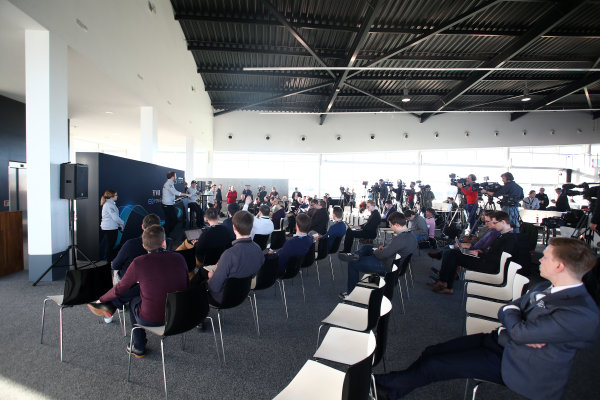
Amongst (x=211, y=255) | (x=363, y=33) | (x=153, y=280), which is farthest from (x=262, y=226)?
(x=363, y=33)

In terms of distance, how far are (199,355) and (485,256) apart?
3.56 m

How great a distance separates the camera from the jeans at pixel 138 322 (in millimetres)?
2265

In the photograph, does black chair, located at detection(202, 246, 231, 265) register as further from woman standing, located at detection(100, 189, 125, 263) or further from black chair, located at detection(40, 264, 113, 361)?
woman standing, located at detection(100, 189, 125, 263)

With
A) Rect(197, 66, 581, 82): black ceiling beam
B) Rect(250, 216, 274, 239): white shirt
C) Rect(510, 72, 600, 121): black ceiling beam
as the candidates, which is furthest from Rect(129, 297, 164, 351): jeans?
Rect(510, 72, 600, 121): black ceiling beam

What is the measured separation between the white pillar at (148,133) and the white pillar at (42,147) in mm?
3565

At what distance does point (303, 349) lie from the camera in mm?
2748

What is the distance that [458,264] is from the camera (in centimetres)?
423

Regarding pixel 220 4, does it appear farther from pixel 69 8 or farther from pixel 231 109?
pixel 231 109

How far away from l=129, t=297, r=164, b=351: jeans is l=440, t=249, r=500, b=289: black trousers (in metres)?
3.75

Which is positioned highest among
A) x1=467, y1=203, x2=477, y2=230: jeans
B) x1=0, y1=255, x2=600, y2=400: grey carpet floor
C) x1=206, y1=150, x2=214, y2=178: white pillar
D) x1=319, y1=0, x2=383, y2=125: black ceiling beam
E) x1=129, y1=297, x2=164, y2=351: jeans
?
x1=319, y1=0, x2=383, y2=125: black ceiling beam

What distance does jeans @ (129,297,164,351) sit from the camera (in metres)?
2.27

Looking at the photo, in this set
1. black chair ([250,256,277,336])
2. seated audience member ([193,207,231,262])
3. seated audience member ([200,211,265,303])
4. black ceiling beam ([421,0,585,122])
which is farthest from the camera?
black ceiling beam ([421,0,585,122])

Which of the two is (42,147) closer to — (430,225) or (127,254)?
(127,254)

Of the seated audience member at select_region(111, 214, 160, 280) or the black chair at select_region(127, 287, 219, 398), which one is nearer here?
the black chair at select_region(127, 287, 219, 398)
